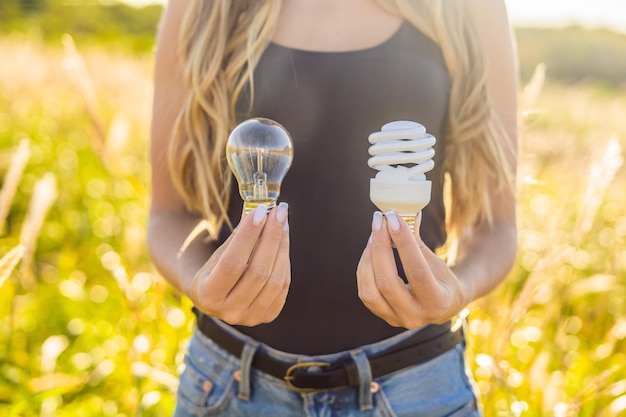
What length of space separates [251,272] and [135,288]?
2234mm

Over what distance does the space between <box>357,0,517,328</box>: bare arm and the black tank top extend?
189 mm

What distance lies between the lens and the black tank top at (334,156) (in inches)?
Result: 70.3

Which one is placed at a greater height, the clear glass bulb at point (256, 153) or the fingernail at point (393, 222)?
the clear glass bulb at point (256, 153)

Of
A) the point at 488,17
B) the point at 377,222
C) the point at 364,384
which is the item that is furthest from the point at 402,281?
the point at 488,17

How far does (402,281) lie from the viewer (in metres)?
1.35

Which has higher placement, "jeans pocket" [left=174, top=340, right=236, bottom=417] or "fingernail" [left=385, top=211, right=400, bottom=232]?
"fingernail" [left=385, top=211, right=400, bottom=232]

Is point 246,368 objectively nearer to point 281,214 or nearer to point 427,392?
point 427,392

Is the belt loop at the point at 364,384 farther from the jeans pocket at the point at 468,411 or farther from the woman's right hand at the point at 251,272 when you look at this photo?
the woman's right hand at the point at 251,272

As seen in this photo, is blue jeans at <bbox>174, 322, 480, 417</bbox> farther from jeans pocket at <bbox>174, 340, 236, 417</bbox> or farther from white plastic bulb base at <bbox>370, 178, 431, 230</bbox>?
white plastic bulb base at <bbox>370, 178, 431, 230</bbox>

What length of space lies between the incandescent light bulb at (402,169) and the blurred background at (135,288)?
2.79 ft

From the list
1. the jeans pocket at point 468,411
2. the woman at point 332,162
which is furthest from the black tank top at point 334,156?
the jeans pocket at point 468,411

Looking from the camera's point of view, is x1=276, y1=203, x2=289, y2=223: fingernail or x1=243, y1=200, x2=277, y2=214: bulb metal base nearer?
x1=276, y1=203, x2=289, y2=223: fingernail

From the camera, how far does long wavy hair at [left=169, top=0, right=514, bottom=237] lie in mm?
1842

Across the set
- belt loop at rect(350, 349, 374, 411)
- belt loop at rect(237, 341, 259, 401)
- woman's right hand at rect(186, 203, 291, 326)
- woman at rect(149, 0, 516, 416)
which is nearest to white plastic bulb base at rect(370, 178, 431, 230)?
woman's right hand at rect(186, 203, 291, 326)
